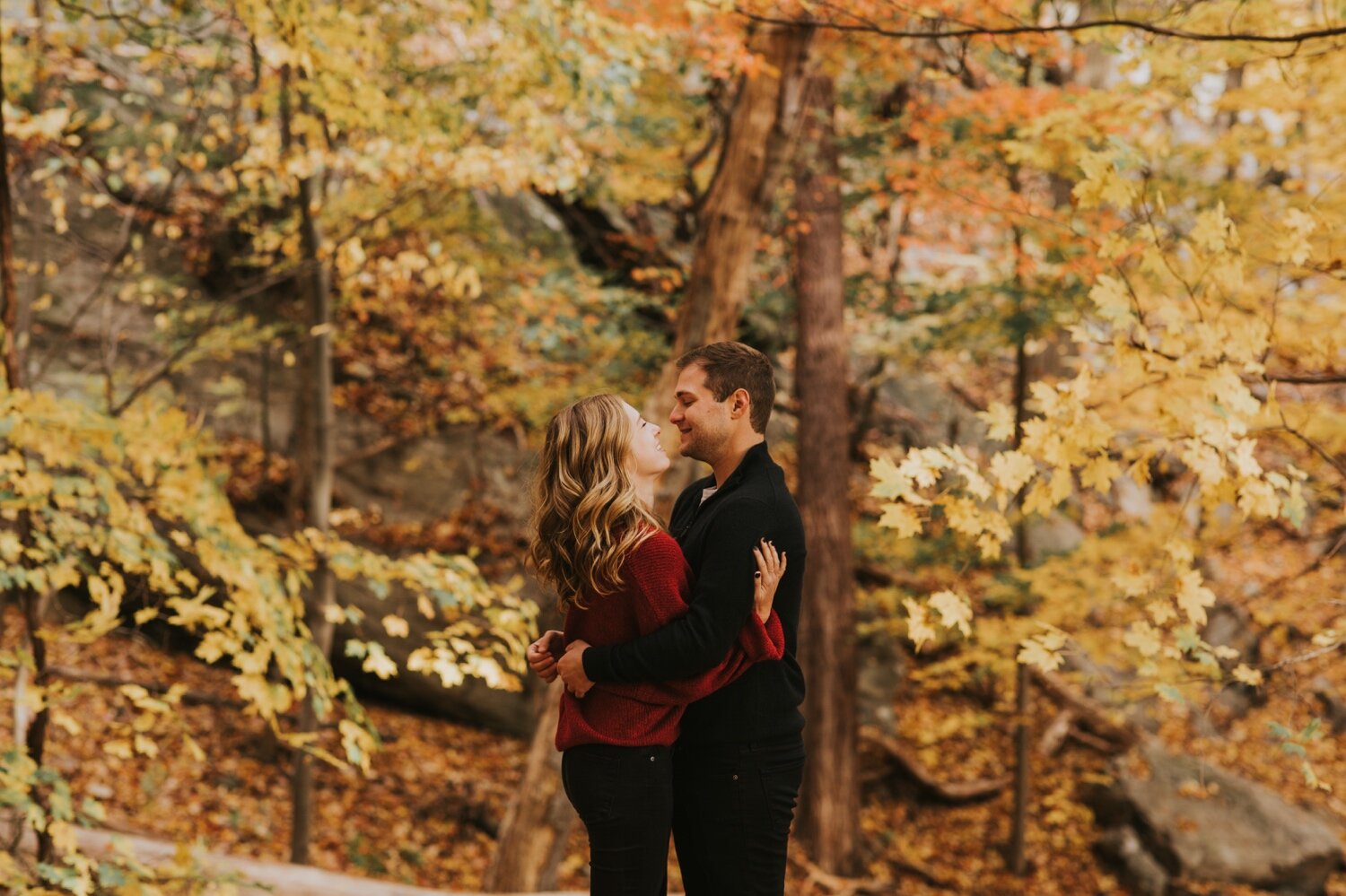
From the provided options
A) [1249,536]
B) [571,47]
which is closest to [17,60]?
[571,47]

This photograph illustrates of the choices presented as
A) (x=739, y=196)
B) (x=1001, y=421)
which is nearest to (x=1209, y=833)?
(x=739, y=196)

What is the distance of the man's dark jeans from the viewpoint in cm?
256

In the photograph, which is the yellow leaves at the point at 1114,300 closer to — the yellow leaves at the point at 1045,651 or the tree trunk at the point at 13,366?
the yellow leaves at the point at 1045,651

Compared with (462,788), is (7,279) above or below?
above

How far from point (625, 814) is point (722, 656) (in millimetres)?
506

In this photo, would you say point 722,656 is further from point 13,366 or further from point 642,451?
point 13,366

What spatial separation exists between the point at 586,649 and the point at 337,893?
9.75 feet

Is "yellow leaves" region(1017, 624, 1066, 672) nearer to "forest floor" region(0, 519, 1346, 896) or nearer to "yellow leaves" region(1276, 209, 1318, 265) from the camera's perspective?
"yellow leaves" region(1276, 209, 1318, 265)

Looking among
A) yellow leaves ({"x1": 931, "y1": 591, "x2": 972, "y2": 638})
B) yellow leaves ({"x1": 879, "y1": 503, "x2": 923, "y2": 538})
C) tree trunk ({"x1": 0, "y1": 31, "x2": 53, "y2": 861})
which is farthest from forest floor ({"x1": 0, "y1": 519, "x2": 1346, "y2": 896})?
yellow leaves ({"x1": 879, "y1": 503, "x2": 923, "y2": 538})

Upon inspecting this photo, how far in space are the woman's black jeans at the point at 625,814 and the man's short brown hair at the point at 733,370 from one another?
0.99 metres

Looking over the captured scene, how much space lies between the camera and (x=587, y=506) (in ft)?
8.10

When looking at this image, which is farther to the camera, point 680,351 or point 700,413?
point 680,351

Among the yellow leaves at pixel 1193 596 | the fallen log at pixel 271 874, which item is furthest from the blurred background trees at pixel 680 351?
the fallen log at pixel 271 874

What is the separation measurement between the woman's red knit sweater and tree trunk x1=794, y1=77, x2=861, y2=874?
655 cm
